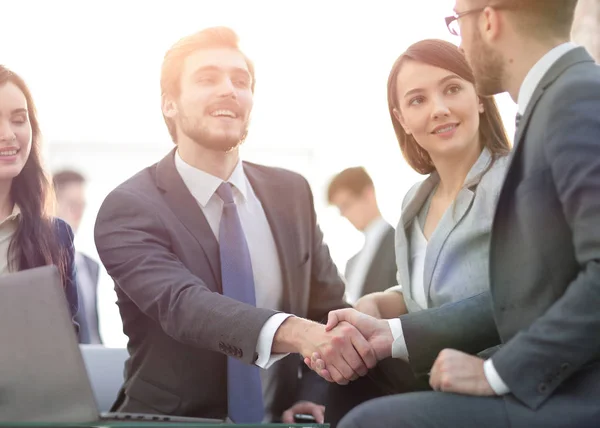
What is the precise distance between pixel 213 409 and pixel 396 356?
0.54 m

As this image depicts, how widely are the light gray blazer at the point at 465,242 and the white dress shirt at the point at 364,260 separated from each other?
437mm

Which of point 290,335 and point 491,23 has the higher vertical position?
point 491,23

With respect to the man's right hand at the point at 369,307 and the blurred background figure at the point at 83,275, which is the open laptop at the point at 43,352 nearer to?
the man's right hand at the point at 369,307

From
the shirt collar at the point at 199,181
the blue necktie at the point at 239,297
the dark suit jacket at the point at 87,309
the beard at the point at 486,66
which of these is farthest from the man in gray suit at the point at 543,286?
the dark suit jacket at the point at 87,309

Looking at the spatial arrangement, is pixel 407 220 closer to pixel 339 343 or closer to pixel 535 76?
pixel 339 343

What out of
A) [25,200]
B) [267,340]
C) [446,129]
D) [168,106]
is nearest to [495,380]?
[267,340]

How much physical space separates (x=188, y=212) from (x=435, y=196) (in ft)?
2.13

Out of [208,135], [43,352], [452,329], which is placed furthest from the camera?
[208,135]

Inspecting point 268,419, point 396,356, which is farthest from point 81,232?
point 396,356

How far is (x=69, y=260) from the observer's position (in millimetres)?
2037

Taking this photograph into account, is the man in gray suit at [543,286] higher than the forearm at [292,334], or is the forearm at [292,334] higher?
the man in gray suit at [543,286]

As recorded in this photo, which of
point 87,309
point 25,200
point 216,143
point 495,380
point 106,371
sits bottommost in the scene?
point 106,371

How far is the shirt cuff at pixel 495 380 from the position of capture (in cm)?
117

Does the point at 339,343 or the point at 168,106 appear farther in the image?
the point at 168,106
